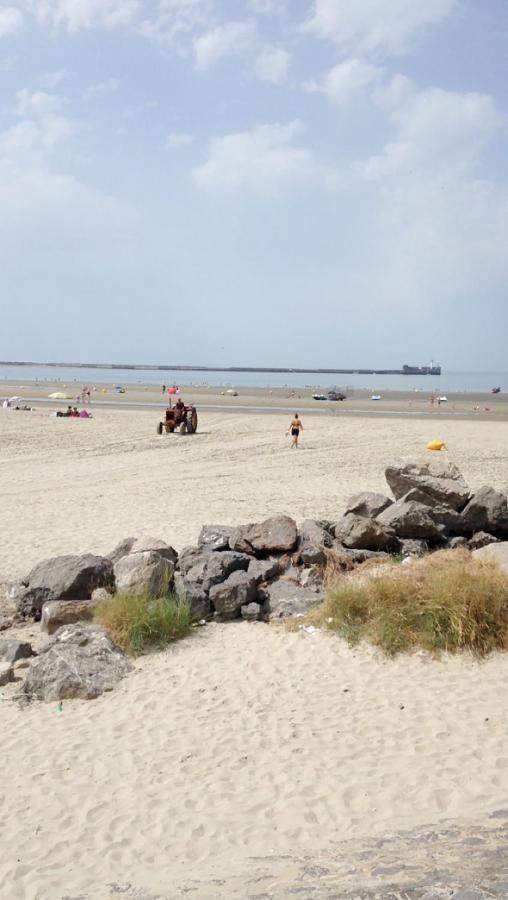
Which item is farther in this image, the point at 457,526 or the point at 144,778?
the point at 457,526

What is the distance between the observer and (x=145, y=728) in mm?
6465

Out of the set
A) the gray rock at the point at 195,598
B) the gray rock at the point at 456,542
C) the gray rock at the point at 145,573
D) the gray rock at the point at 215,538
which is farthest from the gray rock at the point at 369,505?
the gray rock at the point at 145,573

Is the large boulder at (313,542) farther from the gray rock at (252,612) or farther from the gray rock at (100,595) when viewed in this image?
the gray rock at (100,595)

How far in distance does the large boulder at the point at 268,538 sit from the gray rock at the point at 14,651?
302cm

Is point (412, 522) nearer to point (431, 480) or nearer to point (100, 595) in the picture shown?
point (431, 480)

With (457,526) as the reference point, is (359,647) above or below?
below

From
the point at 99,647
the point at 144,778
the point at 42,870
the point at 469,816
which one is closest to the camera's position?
the point at 42,870

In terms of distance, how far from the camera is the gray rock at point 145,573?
29.1 feet

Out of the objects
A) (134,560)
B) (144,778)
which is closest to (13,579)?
(134,560)

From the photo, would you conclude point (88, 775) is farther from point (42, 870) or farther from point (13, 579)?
point (13, 579)

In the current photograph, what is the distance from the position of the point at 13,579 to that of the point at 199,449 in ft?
47.7

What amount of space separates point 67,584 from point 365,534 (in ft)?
12.0

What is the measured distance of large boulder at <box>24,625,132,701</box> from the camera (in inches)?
279

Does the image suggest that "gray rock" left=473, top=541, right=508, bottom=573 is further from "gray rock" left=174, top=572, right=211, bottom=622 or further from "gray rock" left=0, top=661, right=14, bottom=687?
"gray rock" left=0, top=661, right=14, bottom=687
